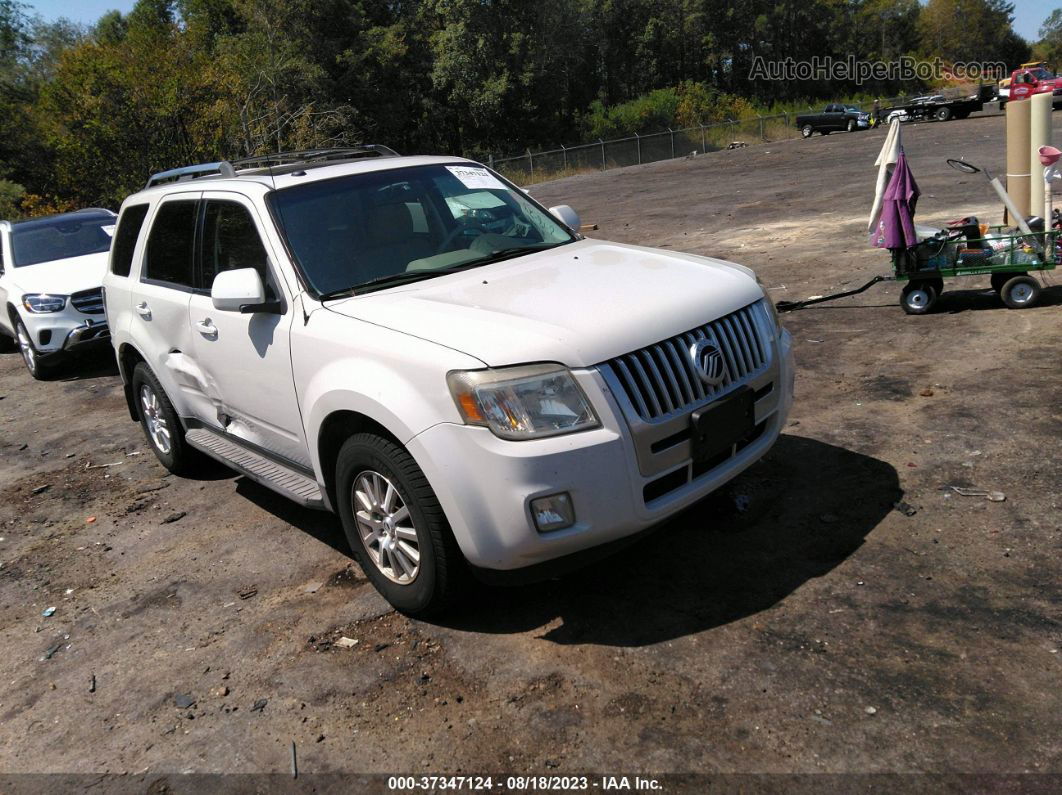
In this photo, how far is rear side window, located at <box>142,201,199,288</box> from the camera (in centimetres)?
545

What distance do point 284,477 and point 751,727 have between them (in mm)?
2703

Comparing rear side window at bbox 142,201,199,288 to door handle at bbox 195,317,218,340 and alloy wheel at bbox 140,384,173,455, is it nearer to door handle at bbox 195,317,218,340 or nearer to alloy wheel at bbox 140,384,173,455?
door handle at bbox 195,317,218,340

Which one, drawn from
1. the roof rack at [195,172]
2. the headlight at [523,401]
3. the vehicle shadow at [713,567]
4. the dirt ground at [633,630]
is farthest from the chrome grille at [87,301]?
the headlight at [523,401]

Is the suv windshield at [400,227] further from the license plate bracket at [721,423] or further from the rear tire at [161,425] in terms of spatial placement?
the rear tire at [161,425]

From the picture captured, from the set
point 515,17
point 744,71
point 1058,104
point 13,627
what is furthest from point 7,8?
point 13,627

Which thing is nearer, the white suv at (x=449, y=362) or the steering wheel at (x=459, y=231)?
the white suv at (x=449, y=362)

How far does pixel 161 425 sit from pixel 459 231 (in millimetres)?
2854

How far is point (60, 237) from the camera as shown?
37.9 feet

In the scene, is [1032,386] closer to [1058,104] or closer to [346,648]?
[346,648]

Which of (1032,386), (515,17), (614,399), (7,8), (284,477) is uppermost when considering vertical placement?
(7,8)

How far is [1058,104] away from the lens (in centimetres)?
3897

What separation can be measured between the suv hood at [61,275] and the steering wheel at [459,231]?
6.72m

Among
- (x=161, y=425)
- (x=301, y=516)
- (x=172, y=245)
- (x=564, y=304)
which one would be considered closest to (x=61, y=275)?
(x=161, y=425)

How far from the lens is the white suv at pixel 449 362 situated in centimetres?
353
